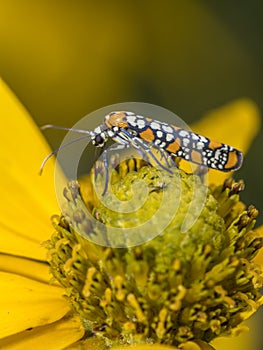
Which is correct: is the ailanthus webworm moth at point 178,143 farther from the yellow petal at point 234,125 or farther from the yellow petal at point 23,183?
the yellow petal at point 234,125

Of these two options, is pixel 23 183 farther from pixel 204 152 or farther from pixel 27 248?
pixel 204 152

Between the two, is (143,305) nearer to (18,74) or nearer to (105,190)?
(105,190)

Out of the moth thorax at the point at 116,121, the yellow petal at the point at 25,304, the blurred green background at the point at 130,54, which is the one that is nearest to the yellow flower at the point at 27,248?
the yellow petal at the point at 25,304

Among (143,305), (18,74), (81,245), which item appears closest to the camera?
(143,305)

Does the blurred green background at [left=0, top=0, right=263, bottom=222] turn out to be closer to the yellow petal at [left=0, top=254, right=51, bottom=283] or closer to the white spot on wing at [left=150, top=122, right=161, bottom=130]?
the yellow petal at [left=0, top=254, right=51, bottom=283]

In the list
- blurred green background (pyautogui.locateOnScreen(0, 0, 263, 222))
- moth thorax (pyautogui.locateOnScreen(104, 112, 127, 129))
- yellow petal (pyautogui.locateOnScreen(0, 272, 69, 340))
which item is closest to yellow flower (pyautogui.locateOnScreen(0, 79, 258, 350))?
yellow petal (pyautogui.locateOnScreen(0, 272, 69, 340))

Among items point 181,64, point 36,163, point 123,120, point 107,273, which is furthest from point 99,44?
point 107,273

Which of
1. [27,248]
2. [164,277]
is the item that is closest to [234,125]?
[27,248]
